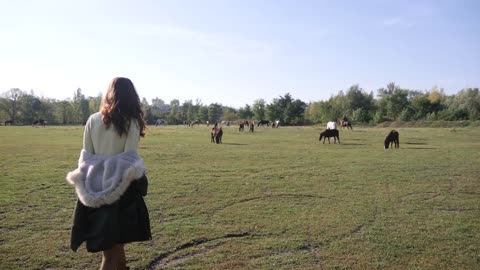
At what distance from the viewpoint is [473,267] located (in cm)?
570

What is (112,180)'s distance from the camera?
3.90 metres

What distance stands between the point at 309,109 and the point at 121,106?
110765 millimetres

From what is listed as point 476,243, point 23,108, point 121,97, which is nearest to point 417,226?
point 476,243

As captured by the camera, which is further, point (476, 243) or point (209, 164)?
point (209, 164)

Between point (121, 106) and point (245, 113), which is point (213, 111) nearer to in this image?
point (245, 113)

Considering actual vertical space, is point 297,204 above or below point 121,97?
below

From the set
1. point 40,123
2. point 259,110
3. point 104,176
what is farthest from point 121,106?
point 259,110

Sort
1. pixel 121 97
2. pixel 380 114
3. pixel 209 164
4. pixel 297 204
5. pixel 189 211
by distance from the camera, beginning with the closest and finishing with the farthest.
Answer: pixel 121 97 → pixel 189 211 → pixel 297 204 → pixel 209 164 → pixel 380 114

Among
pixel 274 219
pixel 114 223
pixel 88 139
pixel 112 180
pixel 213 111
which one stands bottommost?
pixel 274 219

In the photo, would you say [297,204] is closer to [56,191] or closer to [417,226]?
[417,226]

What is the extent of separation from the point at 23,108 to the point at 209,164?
96.3 meters

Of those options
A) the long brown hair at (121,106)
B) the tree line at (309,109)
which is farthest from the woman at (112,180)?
the tree line at (309,109)

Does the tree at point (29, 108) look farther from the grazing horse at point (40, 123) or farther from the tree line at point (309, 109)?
the grazing horse at point (40, 123)

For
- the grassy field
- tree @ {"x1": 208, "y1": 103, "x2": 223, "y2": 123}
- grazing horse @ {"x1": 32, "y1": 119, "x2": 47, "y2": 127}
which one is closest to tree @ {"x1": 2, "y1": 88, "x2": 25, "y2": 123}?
grazing horse @ {"x1": 32, "y1": 119, "x2": 47, "y2": 127}
